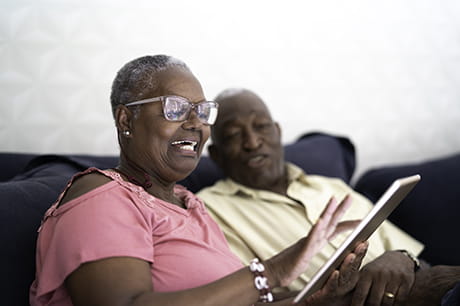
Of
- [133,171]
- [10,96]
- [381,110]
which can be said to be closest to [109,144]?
[10,96]

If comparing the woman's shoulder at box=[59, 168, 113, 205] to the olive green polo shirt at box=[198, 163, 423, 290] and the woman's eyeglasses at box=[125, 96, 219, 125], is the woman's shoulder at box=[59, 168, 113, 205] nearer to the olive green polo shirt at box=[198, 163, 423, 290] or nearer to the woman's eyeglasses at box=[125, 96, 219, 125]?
the woman's eyeglasses at box=[125, 96, 219, 125]

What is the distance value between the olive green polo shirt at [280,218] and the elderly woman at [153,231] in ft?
1.12

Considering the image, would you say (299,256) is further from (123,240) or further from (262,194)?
(262,194)

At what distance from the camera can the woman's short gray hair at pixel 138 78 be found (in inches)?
52.4

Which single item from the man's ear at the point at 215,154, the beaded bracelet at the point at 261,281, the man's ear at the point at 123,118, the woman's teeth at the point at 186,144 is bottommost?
the beaded bracelet at the point at 261,281

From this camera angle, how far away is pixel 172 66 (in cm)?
137

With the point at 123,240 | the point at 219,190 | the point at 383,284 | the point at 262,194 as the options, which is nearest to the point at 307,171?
the point at 262,194

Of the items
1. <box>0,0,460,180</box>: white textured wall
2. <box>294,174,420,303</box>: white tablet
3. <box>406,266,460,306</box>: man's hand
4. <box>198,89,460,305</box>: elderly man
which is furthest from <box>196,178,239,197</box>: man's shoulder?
<box>294,174,420,303</box>: white tablet

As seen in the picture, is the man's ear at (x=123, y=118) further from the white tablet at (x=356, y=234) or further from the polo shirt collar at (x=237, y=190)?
the polo shirt collar at (x=237, y=190)

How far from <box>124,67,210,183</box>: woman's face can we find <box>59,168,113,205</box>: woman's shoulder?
15cm

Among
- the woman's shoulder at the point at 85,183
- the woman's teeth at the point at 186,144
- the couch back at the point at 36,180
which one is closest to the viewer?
the woman's shoulder at the point at 85,183

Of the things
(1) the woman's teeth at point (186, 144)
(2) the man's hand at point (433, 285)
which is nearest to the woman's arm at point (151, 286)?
(1) the woman's teeth at point (186, 144)

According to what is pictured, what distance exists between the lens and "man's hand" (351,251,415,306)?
143 centimetres

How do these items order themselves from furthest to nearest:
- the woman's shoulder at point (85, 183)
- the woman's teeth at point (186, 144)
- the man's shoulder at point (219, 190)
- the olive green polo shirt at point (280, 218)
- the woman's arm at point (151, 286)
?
1. the man's shoulder at point (219, 190)
2. the olive green polo shirt at point (280, 218)
3. the woman's teeth at point (186, 144)
4. the woman's shoulder at point (85, 183)
5. the woman's arm at point (151, 286)
